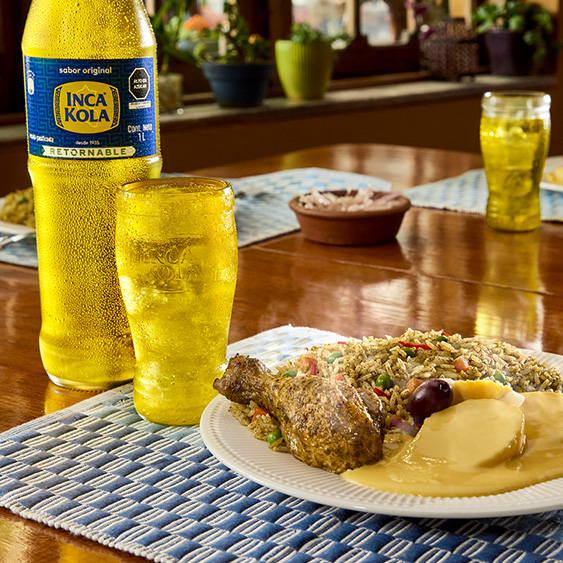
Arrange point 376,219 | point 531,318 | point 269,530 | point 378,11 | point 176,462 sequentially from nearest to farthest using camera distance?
→ 1. point 269,530
2. point 176,462
3. point 531,318
4. point 376,219
5. point 378,11

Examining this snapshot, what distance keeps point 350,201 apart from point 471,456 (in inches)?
40.5

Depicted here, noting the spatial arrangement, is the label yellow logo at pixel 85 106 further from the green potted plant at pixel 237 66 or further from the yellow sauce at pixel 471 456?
the green potted plant at pixel 237 66

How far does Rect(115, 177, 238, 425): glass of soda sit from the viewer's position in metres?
0.81

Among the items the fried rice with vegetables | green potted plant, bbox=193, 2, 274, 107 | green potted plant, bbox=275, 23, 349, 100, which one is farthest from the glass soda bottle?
green potted plant, bbox=275, 23, 349, 100

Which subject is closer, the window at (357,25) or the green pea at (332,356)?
the green pea at (332,356)

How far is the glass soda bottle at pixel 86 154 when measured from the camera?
2.75 ft

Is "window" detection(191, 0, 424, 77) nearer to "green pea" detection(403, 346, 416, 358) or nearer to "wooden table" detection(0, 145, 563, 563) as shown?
"wooden table" detection(0, 145, 563, 563)

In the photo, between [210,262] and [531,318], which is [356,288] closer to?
[531,318]

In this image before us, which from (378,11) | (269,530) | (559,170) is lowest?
(269,530)

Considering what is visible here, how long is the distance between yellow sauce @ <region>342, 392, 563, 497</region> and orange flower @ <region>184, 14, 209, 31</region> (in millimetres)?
3508

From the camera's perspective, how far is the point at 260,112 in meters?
3.80

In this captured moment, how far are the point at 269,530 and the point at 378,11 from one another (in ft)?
14.4

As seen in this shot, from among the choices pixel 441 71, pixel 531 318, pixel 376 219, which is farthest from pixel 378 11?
pixel 531 318

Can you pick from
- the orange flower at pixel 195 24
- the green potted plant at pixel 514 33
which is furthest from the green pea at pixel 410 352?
the green potted plant at pixel 514 33
